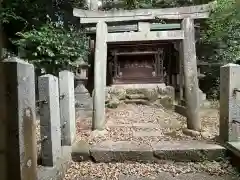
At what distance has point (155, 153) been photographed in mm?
4551

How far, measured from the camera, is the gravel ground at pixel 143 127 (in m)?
5.51

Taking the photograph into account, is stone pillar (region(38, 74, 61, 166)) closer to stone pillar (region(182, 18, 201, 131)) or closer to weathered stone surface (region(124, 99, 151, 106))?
stone pillar (region(182, 18, 201, 131))

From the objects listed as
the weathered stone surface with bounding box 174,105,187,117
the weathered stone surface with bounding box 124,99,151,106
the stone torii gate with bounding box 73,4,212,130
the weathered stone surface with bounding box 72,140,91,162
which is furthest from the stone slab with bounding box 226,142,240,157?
the weathered stone surface with bounding box 124,99,151,106

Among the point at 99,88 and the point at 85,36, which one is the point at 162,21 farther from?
the point at 85,36

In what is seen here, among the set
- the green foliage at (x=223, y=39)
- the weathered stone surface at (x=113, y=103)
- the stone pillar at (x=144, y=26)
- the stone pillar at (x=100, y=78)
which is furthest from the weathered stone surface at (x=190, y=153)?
the green foliage at (x=223, y=39)

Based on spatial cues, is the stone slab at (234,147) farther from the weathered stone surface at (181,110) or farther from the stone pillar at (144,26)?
the weathered stone surface at (181,110)

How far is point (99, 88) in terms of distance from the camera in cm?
623

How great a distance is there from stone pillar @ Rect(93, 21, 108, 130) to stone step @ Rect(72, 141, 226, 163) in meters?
1.37

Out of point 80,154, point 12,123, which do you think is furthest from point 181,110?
point 12,123

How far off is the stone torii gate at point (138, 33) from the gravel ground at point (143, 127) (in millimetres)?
514

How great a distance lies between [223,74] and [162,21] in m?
2.49

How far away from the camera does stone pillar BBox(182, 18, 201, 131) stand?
19.3 feet

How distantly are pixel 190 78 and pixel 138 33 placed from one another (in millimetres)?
1629

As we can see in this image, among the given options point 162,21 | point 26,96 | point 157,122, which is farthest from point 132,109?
point 26,96
